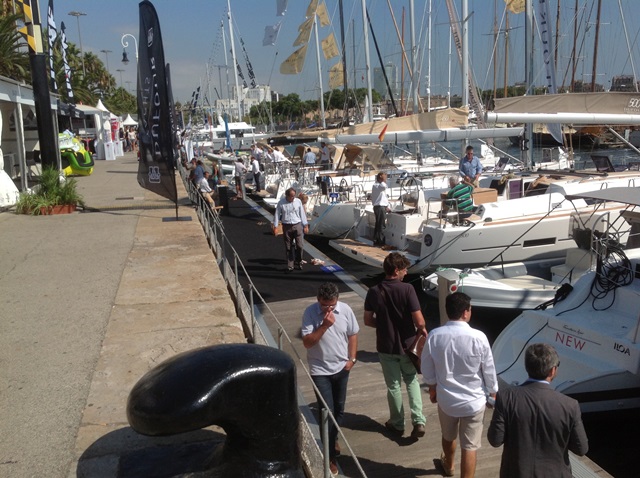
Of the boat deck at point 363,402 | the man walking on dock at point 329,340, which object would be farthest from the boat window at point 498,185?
the man walking on dock at point 329,340

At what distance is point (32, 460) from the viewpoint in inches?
138

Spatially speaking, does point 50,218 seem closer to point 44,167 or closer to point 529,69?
point 44,167

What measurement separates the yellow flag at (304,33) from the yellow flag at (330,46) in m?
5.35

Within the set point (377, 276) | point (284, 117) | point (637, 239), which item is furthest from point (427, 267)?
point (284, 117)

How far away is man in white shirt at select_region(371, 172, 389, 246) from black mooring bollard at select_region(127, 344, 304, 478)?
10.6m

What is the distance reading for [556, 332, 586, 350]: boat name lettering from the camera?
6.78m

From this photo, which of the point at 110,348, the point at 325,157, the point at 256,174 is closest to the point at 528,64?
the point at 325,157

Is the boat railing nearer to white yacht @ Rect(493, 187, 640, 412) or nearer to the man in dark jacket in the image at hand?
the man in dark jacket

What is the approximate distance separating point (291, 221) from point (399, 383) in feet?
22.8

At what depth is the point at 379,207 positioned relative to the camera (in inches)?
527

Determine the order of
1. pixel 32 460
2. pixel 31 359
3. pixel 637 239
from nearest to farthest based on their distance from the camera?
1. pixel 32 460
2. pixel 31 359
3. pixel 637 239

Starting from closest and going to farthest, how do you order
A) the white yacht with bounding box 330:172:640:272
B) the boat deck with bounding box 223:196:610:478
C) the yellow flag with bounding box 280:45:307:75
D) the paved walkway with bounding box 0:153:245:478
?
1. the paved walkway with bounding box 0:153:245:478
2. the boat deck with bounding box 223:196:610:478
3. the white yacht with bounding box 330:172:640:272
4. the yellow flag with bounding box 280:45:307:75

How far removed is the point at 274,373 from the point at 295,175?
20526 mm

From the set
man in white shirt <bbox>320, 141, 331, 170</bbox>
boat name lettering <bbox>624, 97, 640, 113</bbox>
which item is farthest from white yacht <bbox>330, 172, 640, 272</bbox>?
man in white shirt <bbox>320, 141, 331, 170</bbox>
